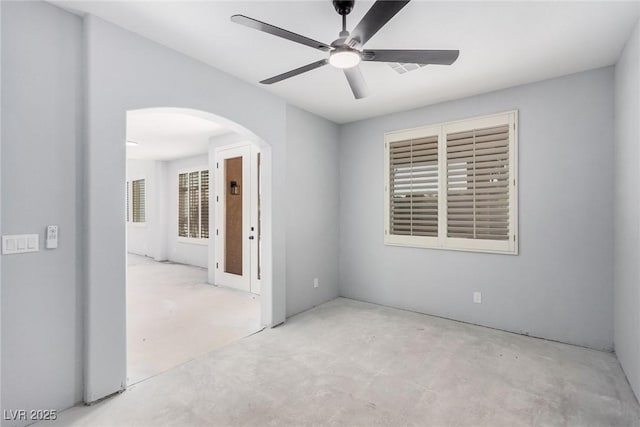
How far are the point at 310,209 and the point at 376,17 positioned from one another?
109 inches

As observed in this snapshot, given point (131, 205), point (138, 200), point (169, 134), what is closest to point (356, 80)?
point (169, 134)

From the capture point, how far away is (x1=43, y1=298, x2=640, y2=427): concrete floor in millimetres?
1976

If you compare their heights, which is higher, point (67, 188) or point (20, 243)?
point (67, 188)

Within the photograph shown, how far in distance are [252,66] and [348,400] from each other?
290 cm

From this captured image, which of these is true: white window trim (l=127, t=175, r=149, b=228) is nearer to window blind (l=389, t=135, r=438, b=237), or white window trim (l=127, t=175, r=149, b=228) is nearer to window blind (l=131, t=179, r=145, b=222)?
window blind (l=131, t=179, r=145, b=222)

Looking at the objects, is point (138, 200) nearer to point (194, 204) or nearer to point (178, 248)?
point (178, 248)

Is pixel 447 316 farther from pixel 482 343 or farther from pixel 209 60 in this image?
pixel 209 60

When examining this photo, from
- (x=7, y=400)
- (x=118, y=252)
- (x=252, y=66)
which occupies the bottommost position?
(x=7, y=400)

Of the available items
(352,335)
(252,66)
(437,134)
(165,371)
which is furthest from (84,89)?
(437,134)

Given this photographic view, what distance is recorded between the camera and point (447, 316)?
3.76m

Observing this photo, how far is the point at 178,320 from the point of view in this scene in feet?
12.1

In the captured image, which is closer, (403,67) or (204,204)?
(403,67)

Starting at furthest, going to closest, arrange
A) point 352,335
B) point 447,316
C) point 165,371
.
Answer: point 447,316 < point 352,335 < point 165,371

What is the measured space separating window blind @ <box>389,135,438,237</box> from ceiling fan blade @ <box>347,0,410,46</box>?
7.72 feet
